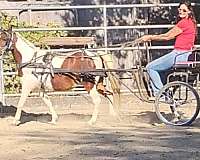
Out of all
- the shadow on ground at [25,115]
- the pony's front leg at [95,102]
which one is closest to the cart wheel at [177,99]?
the pony's front leg at [95,102]

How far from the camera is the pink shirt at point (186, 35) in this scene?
1137cm

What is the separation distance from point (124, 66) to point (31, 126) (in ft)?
15.0

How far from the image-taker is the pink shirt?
11.4 m

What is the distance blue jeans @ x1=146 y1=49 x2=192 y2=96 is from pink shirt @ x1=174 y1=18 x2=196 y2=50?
10cm

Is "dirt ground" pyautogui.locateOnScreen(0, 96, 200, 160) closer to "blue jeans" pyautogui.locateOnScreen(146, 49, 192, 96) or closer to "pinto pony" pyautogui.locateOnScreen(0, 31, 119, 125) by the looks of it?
"pinto pony" pyautogui.locateOnScreen(0, 31, 119, 125)

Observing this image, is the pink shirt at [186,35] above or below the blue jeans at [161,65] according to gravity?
above

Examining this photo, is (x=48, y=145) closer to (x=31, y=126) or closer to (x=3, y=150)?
(x=3, y=150)

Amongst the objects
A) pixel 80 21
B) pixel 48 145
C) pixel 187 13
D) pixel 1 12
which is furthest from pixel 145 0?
pixel 48 145

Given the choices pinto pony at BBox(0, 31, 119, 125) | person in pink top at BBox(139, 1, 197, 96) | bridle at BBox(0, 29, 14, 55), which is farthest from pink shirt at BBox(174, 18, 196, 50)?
bridle at BBox(0, 29, 14, 55)

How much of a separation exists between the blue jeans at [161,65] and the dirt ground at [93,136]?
2.29ft

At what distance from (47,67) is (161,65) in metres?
1.92

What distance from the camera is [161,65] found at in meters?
11.5

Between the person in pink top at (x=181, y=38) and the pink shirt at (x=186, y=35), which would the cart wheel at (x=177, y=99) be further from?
the pink shirt at (x=186, y=35)

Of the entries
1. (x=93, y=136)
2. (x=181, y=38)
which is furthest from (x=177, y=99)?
(x=93, y=136)
